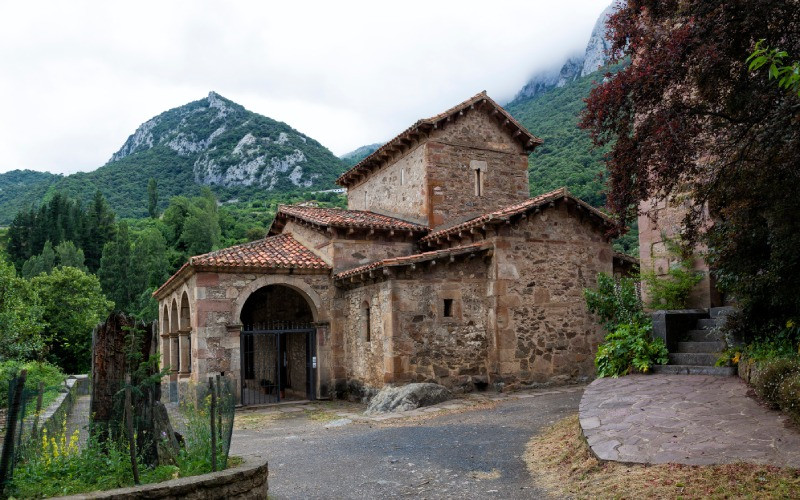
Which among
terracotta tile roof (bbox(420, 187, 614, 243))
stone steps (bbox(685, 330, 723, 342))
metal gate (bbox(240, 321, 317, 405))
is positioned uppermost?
terracotta tile roof (bbox(420, 187, 614, 243))

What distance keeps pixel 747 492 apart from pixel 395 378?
929 centimetres

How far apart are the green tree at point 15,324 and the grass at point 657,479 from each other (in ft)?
58.8

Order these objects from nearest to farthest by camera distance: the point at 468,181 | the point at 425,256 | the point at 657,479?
the point at 657,479 → the point at 425,256 → the point at 468,181

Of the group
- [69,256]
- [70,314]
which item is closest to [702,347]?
[70,314]

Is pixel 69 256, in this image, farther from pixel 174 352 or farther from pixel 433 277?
pixel 433 277

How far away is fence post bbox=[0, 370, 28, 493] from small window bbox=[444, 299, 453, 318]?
10038mm

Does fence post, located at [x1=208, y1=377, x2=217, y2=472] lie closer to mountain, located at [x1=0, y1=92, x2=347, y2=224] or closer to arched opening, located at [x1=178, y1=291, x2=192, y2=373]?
arched opening, located at [x1=178, y1=291, x2=192, y2=373]

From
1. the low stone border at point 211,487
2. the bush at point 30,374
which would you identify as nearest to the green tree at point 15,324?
the bush at point 30,374

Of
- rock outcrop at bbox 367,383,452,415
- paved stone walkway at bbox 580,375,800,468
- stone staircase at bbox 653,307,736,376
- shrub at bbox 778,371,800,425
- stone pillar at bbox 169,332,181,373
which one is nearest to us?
paved stone walkway at bbox 580,375,800,468

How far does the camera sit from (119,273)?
4584cm

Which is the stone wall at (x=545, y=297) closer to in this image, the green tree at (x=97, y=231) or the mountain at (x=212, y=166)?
the green tree at (x=97, y=231)

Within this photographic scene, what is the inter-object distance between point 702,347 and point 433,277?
240 inches

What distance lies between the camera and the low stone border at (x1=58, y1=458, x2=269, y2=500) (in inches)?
193

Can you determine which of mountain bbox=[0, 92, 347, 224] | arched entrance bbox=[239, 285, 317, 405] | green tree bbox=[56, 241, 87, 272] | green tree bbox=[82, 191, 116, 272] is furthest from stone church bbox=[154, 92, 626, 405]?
mountain bbox=[0, 92, 347, 224]
